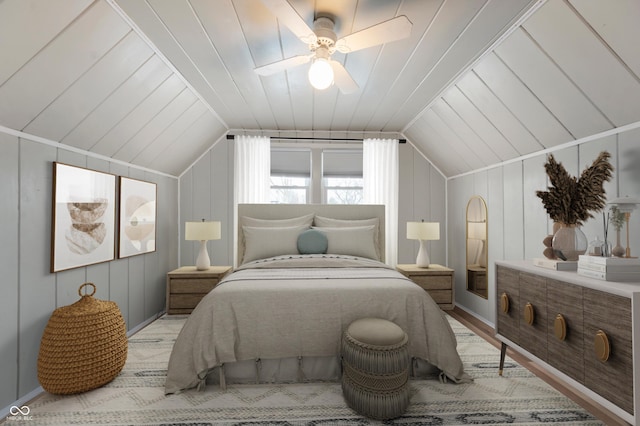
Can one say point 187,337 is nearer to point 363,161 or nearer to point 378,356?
point 378,356

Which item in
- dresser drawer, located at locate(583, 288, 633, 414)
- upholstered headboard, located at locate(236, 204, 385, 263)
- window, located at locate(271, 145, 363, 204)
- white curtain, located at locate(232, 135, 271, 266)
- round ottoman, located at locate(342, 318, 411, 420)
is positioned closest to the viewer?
dresser drawer, located at locate(583, 288, 633, 414)

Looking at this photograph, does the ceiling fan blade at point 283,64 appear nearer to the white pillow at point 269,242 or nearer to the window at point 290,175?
the white pillow at point 269,242

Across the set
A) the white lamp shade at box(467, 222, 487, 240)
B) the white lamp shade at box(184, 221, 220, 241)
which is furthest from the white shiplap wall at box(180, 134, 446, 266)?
the white lamp shade at box(467, 222, 487, 240)

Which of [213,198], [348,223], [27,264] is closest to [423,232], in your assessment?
[348,223]

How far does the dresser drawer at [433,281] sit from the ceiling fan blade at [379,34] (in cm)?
275

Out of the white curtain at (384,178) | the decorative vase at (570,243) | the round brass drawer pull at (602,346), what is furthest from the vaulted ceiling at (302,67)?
the round brass drawer pull at (602,346)

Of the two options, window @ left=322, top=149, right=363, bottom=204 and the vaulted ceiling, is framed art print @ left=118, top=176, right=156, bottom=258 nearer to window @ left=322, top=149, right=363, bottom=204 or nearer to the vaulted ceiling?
the vaulted ceiling

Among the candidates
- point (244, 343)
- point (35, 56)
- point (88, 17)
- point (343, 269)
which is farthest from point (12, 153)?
point (343, 269)

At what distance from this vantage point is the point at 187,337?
2.15 meters

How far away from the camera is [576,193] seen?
1.98 meters

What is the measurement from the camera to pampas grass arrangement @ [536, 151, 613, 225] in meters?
1.85

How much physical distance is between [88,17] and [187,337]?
199 centimetres

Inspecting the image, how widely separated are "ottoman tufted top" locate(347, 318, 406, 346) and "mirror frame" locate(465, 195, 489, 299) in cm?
212

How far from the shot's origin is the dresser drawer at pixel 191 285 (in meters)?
3.69
